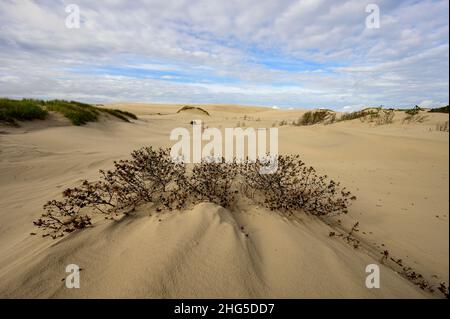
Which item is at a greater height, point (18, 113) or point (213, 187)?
point (18, 113)

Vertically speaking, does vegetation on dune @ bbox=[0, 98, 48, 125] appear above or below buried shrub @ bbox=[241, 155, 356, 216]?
above

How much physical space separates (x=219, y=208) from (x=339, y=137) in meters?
6.75

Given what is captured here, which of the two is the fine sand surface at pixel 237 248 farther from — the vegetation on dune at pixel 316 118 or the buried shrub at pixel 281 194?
the vegetation on dune at pixel 316 118

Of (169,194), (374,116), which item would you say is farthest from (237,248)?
(374,116)

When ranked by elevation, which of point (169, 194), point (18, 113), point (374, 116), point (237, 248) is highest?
point (374, 116)

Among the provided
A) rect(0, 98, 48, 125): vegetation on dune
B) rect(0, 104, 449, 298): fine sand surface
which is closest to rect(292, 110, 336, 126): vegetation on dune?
rect(0, 104, 449, 298): fine sand surface

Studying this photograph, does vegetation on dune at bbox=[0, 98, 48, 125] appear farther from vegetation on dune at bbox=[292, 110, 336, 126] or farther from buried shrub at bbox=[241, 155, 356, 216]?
vegetation on dune at bbox=[292, 110, 336, 126]

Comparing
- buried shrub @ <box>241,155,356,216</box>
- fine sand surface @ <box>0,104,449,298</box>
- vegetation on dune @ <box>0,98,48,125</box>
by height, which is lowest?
fine sand surface @ <box>0,104,449,298</box>

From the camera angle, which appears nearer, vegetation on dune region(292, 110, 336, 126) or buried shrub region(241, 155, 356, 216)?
buried shrub region(241, 155, 356, 216)

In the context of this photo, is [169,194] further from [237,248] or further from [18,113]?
[18,113]

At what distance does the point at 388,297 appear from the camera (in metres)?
1.93

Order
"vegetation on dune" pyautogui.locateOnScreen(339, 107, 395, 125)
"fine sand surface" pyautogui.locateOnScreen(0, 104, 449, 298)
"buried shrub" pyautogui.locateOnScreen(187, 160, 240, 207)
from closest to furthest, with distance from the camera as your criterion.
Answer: "fine sand surface" pyautogui.locateOnScreen(0, 104, 449, 298) → "buried shrub" pyautogui.locateOnScreen(187, 160, 240, 207) → "vegetation on dune" pyautogui.locateOnScreen(339, 107, 395, 125)
